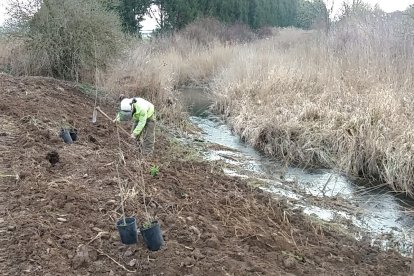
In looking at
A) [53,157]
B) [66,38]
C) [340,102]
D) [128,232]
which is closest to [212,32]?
[66,38]

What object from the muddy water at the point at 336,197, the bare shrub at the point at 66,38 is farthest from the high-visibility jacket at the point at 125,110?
the bare shrub at the point at 66,38

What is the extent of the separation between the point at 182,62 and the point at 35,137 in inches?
548

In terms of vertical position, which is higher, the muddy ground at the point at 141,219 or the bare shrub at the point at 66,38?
the bare shrub at the point at 66,38

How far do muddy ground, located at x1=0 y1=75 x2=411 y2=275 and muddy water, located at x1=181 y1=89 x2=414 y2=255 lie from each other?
512 mm

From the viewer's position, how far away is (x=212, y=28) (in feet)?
89.0

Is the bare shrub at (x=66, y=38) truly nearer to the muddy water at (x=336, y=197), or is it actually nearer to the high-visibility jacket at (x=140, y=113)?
the muddy water at (x=336, y=197)

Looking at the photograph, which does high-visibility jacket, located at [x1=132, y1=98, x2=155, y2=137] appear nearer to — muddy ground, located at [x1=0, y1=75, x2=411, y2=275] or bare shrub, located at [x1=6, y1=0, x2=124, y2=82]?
muddy ground, located at [x1=0, y1=75, x2=411, y2=275]

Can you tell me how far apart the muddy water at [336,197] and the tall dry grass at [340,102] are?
42 cm

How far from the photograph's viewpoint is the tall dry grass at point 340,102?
7.50m

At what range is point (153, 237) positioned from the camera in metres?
3.38

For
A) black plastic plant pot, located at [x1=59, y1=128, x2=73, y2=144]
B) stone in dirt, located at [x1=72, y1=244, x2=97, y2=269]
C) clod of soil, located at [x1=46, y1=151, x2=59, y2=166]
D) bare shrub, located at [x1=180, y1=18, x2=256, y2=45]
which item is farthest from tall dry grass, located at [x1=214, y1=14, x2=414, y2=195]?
bare shrub, located at [x1=180, y1=18, x2=256, y2=45]

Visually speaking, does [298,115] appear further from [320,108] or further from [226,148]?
[226,148]

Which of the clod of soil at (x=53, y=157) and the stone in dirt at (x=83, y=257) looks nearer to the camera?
the stone in dirt at (x=83, y=257)

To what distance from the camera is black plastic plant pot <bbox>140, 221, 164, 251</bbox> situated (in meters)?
3.36
